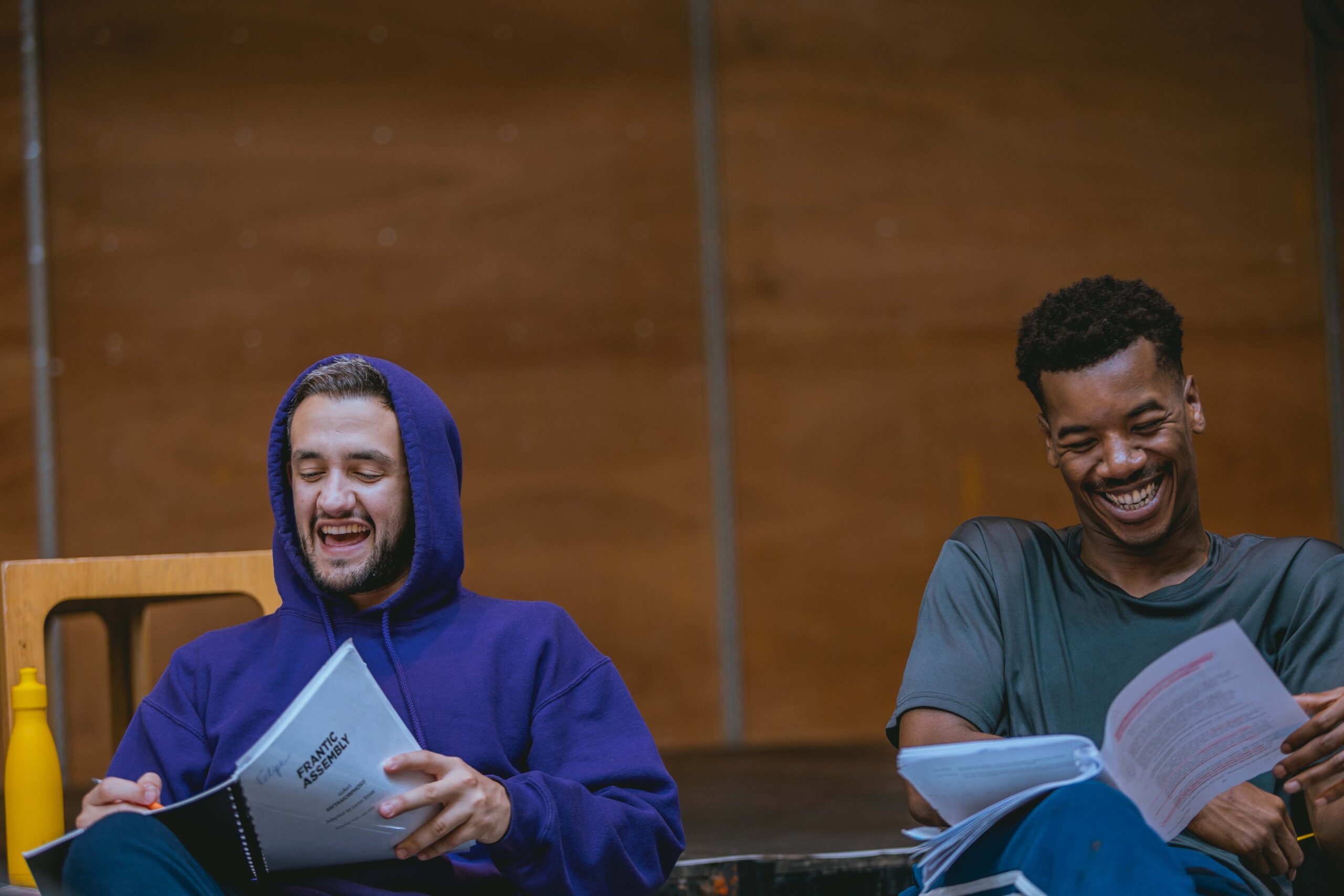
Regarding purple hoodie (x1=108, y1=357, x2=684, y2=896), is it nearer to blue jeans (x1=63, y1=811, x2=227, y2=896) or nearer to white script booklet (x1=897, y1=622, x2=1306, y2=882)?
blue jeans (x1=63, y1=811, x2=227, y2=896)

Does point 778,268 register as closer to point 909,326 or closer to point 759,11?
point 909,326

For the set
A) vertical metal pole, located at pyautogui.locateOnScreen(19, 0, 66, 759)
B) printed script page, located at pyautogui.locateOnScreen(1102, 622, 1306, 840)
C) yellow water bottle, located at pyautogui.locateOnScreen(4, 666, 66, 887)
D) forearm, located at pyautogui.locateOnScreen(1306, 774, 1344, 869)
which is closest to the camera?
printed script page, located at pyautogui.locateOnScreen(1102, 622, 1306, 840)

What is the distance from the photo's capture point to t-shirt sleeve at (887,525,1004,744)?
154cm

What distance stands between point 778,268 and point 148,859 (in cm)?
297

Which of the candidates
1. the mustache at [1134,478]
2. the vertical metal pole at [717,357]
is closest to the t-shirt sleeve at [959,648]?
the mustache at [1134,478]

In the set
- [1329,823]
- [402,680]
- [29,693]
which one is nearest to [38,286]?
[29,693]

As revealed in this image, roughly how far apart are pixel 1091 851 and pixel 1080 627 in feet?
1.46

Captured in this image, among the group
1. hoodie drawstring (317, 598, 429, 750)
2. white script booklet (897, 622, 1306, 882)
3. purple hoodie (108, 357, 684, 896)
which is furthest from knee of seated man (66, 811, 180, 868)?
white script booklet (897, 622, 1306, 882)

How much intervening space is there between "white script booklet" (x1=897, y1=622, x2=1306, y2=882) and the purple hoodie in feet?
1.25

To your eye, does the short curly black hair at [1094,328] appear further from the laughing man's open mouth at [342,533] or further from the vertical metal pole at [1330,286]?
the vertical metal pole at [1330,286]

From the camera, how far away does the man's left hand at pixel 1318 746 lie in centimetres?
136

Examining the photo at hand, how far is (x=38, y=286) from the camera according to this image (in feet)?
12.0

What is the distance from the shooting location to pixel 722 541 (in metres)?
3.93

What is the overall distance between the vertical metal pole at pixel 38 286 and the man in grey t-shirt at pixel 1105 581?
9.60 feet
